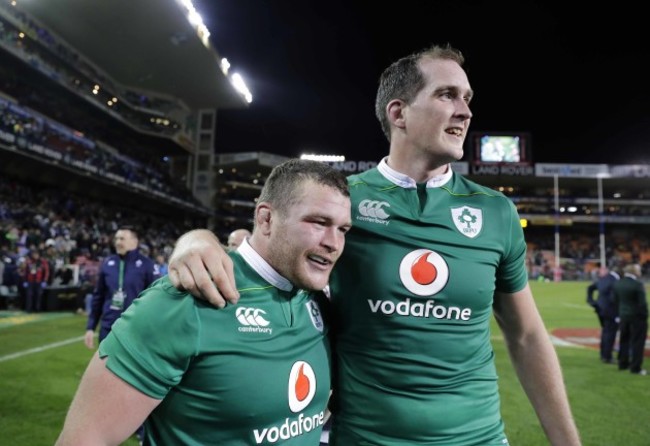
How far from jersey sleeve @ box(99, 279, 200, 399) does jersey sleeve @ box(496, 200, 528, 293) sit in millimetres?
1240

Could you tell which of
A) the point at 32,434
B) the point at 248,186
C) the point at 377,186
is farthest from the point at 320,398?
the point at 248,186

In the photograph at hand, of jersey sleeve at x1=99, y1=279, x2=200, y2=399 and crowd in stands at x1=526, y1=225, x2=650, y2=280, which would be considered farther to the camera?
crowd in stands at x1=526, y1=225, x2=650, y2=280

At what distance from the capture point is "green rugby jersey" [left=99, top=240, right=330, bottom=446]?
1443mm

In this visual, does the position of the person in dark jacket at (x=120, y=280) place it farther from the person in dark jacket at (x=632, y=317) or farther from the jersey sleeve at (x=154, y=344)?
the person in dark jacket at (x=632, y=317)

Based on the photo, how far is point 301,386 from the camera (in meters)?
1.66

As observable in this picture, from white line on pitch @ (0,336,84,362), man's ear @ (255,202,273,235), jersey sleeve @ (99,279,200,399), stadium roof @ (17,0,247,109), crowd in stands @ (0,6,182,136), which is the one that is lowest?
white line on pitch @ (0,336,84,362)

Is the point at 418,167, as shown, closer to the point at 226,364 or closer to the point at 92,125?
the point at 226,364

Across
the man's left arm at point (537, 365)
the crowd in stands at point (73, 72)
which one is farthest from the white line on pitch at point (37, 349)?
the crowd in stands at point (73, 72)

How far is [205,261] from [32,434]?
15.8ft

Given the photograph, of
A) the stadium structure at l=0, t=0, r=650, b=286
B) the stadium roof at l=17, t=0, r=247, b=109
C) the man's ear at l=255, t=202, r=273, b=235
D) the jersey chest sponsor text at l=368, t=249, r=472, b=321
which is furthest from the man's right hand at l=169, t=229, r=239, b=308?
the stadium roof at l=17, t=0, r=247, b=109

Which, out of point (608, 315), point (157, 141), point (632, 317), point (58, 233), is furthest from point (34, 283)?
point (157, 141)

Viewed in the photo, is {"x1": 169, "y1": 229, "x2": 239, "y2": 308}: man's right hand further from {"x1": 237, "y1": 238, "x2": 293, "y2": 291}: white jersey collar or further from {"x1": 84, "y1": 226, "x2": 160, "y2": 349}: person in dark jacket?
{"x1": 84, "y1": 226, "x2": 160, "y2": 349}: person in dark jacket

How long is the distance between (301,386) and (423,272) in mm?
599

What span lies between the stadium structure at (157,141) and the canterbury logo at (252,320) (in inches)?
734
